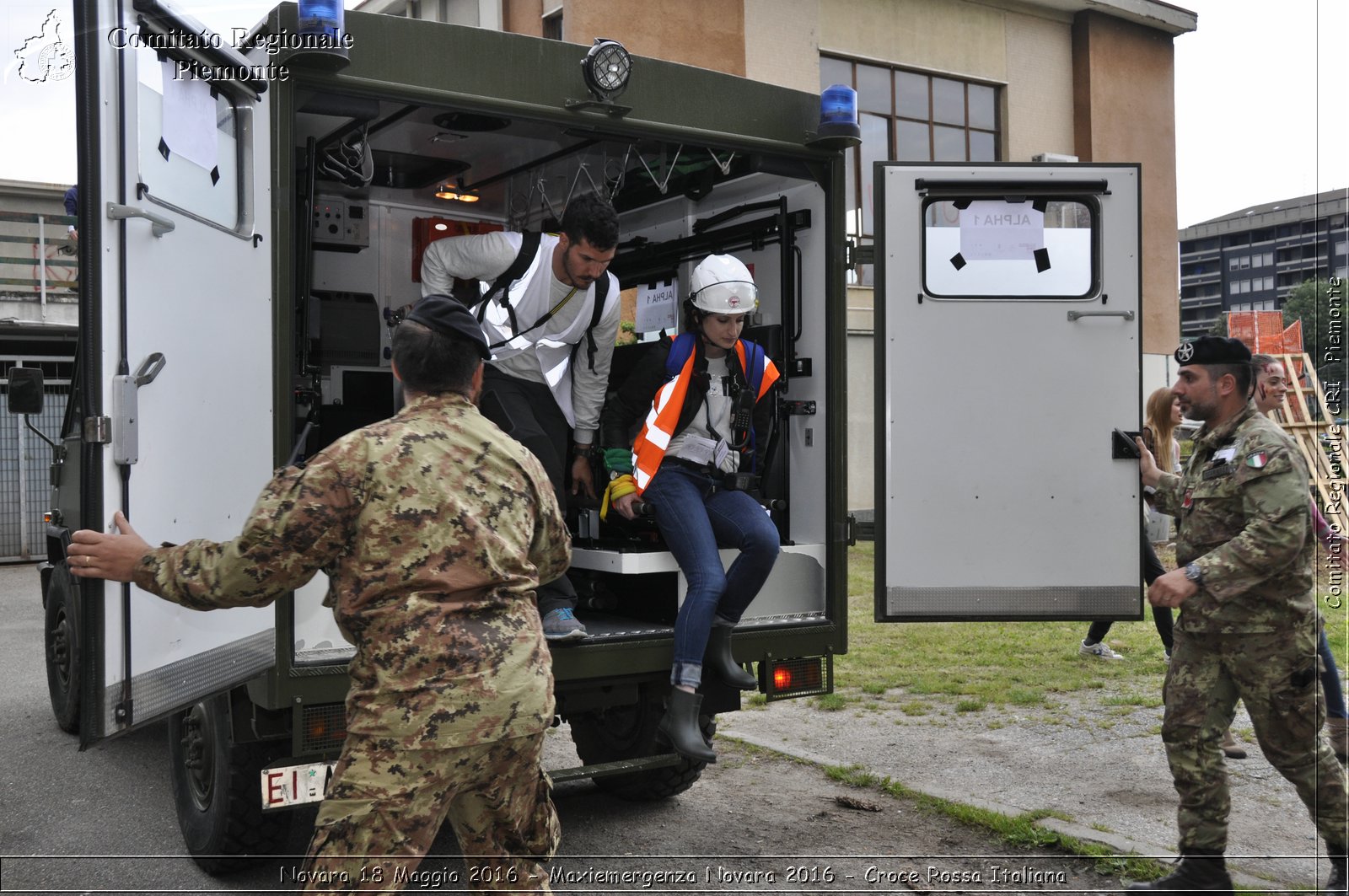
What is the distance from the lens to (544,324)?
4.97 metres

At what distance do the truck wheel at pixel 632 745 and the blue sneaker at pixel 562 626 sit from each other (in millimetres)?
827

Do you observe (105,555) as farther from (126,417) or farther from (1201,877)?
(1201,877)

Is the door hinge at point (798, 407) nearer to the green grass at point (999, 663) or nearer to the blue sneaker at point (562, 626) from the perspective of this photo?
the blue sneaker at point (562, 626)

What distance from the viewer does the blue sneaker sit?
4324mm

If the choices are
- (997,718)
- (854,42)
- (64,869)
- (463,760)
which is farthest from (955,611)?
(854,42)

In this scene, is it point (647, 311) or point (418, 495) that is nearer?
point (418, 495)

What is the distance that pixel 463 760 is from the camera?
2.71m

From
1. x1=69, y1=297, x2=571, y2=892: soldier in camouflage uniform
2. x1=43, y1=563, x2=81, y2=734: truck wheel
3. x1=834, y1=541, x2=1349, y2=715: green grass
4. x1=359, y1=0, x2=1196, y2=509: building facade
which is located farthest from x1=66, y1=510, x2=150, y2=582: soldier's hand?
x1=359, y1=0, x2=1196, y2=509: building facade

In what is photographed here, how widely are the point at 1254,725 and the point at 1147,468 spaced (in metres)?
1.20

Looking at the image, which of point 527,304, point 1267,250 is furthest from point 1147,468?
point 1267,250

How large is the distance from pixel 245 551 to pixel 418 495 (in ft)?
1.36

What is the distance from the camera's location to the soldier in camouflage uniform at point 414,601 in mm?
2639

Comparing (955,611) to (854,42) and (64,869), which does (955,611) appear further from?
(854,42)

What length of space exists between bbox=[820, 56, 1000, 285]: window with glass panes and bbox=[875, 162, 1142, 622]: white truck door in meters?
12.1
